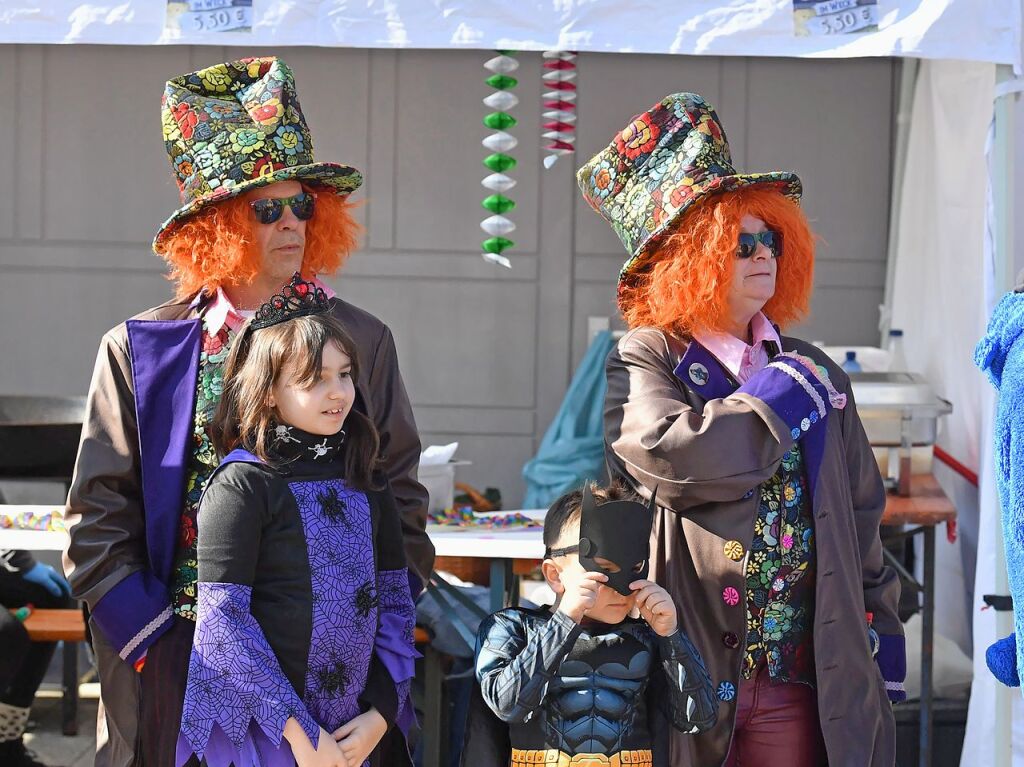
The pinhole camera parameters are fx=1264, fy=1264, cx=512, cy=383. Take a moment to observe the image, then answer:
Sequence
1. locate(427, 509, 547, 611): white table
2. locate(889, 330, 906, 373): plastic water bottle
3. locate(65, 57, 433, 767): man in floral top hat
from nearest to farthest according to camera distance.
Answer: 1. locate(65, 57, 433, 767): man in floral top hat
2. locate(427, 509, 547, 611): white table
3. locate(889, 330, 906, 373): plastic water bottle

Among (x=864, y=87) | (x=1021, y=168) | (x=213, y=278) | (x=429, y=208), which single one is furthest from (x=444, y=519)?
(x=864, y=87)

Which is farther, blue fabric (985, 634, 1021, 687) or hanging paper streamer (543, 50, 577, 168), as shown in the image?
hanging paper streamer (543, 50, 577, 168)

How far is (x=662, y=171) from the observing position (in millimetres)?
2514

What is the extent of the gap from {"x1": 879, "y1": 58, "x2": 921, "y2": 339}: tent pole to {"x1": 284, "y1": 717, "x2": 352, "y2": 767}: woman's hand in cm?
386

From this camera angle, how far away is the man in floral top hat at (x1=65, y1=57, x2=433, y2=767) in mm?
2262

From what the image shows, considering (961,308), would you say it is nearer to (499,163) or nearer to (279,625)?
(499,163)

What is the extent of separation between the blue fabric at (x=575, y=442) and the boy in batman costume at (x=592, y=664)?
10.2 ft

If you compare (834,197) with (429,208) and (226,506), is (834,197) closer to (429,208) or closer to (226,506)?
(429,208)

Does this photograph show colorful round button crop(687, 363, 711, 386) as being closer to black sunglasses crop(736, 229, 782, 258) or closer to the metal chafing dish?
black sunglasses crop(736, 229, 782, 258)

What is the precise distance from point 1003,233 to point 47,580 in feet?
10.8

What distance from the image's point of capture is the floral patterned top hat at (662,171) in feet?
8.04

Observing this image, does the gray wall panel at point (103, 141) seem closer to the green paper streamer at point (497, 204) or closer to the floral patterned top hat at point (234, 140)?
the green paper streamer at point (497, 204)

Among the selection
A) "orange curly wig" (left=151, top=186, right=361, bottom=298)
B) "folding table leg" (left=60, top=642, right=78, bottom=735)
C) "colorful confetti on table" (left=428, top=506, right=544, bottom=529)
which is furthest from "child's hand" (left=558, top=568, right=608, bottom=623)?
"folding table leg" (left=60, top=642, right=78, bottom=735)

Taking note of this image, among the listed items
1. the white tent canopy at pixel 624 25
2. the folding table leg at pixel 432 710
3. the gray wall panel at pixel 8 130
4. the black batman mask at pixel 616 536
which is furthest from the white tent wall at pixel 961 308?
the gray wall panel at pixel 8 130
